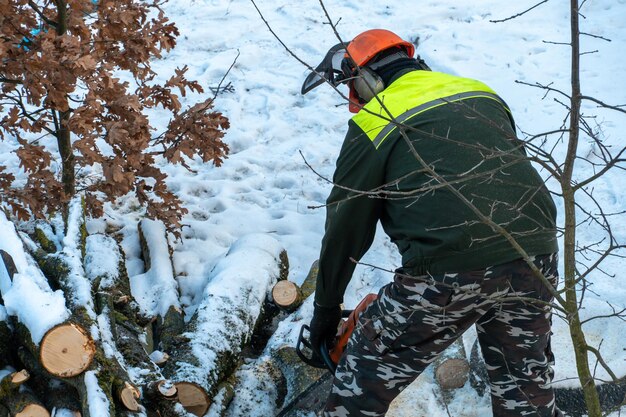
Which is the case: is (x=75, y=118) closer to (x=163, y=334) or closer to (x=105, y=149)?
(x=163, y=334)


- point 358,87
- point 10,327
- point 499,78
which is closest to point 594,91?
point 499,78

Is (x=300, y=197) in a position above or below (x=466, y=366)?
above

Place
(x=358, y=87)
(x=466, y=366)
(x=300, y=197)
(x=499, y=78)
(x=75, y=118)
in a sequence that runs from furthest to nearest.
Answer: (x=499, y=78), (x=300, y=197), (x=75, y=118), (x=466, y=366), (x=358, y=87)

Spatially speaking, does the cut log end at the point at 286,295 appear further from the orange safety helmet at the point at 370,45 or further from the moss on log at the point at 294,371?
the orange safety helmet at the point at 370,45

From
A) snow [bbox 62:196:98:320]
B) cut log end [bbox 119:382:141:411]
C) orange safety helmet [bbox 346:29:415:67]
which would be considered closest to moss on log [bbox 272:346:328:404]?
cut log end [bbox 119:382:141:411]

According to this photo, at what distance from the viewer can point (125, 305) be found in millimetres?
3877

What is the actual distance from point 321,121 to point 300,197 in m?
1.14

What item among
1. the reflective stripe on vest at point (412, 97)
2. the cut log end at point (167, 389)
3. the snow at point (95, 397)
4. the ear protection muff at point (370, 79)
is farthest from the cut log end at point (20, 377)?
the ear protection muff at point (370, 79)

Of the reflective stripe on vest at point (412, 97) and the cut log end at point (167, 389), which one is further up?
the reflective stripe on vest at point (412, 97)

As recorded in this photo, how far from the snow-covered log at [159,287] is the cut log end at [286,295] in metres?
0.56

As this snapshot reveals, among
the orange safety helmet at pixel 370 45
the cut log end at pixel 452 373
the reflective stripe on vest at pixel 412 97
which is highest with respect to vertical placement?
the orange safety helmet at pixel 370 45

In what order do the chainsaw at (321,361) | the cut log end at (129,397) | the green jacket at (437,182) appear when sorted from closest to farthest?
the green jacket at (437,182)
the cut log end at (129,397)
the chainsaw at (321,361)

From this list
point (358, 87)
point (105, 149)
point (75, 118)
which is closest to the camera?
point (358, 87)

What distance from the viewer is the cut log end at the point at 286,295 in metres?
4.06
